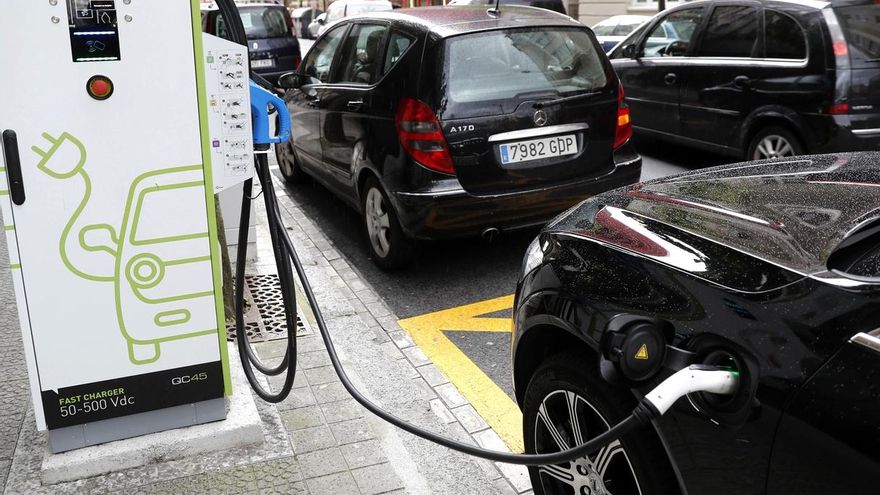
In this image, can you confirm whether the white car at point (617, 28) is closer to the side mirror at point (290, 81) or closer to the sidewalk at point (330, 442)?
the side mirror at point (290, 81)

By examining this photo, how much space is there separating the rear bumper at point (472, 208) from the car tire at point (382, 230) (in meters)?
0.19

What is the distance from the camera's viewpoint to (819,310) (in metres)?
1.75

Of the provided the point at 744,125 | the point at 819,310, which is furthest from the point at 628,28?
the point at 819,310

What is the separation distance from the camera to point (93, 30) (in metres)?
2.61

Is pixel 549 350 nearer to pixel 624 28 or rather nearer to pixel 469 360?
pixel 469 360

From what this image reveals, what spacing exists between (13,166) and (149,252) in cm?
50

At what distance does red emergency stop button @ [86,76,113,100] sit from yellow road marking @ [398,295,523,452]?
204cm

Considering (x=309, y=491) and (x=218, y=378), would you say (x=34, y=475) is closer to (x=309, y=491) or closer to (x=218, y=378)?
(x=218, y=378)

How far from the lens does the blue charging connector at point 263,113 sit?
3064 millimetres

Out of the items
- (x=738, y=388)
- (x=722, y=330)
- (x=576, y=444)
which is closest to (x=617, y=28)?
(x=576, y=444)

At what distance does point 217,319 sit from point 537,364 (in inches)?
46.9

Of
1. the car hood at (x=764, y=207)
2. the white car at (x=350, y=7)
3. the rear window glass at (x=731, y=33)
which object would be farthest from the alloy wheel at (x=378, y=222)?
the white car at (x=350, y=7)

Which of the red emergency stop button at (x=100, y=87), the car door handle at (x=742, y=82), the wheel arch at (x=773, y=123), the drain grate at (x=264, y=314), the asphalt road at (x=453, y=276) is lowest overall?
the asphalt road at (x=453, y=276)

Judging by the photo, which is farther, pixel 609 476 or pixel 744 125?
pixel 744 125
